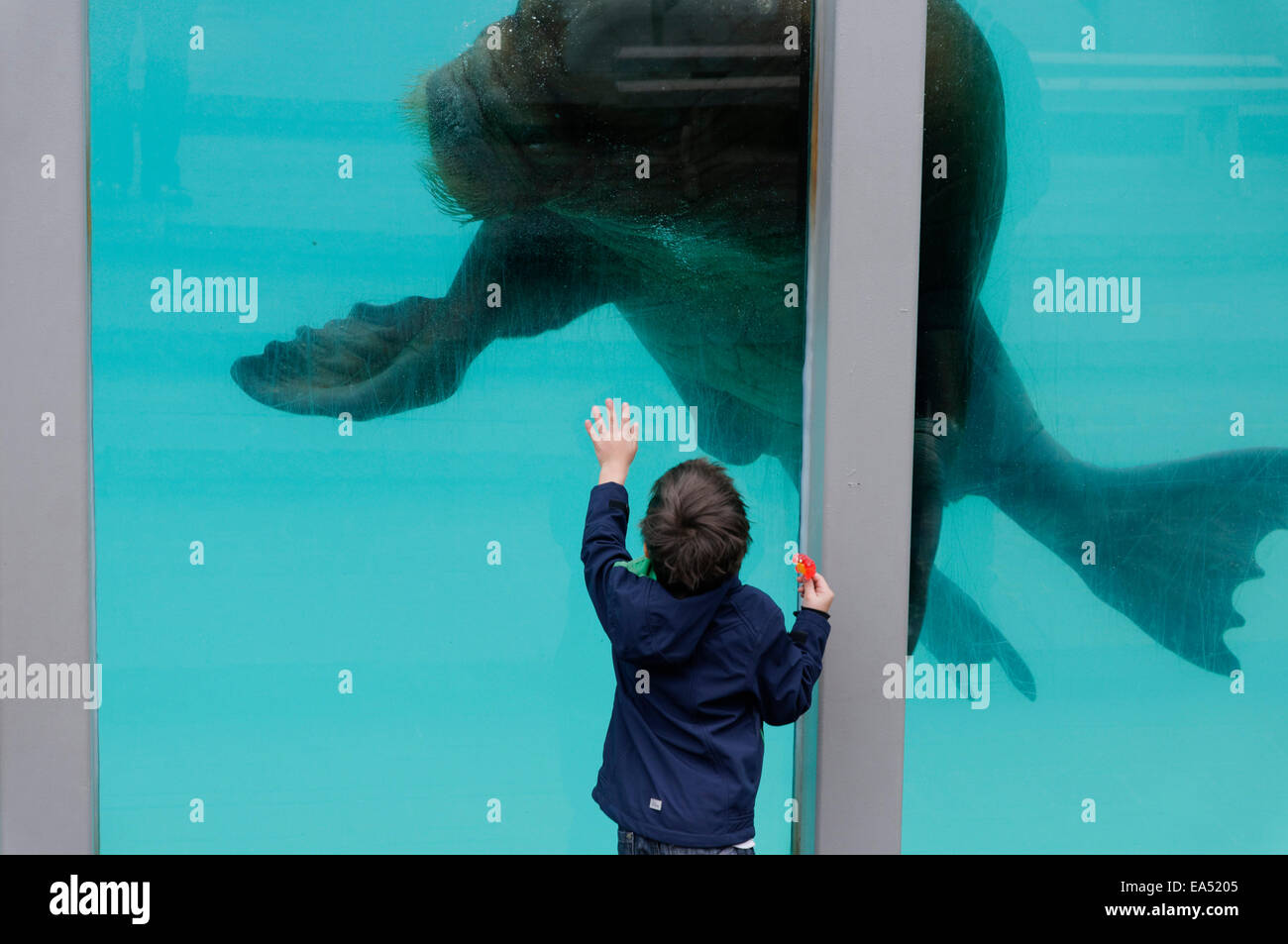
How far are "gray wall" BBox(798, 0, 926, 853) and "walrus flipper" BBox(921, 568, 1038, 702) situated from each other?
9.2 inches

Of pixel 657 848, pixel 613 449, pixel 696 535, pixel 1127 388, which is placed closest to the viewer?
pixel 696 535

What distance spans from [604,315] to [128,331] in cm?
139

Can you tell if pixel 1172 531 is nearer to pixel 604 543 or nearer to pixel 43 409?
pixel 604 543

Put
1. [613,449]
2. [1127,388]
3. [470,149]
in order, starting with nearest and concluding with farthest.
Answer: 1. [613,449]
2. [470,149]
3. [1127,388]

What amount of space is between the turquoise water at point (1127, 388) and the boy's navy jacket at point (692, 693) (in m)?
1.15

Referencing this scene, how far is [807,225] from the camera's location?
3.24m

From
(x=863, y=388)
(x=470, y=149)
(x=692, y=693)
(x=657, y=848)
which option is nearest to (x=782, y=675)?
(x=692, y=693)

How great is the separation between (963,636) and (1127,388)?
3.02 feet

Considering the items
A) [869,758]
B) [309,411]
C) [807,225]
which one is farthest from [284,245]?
[869,758]

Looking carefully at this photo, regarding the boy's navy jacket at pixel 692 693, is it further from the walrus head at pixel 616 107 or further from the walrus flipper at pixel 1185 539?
the walrus flipper at pixel 1185 539

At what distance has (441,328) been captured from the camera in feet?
10.7

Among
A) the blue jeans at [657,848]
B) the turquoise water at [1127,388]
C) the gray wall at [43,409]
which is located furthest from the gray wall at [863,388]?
the gray wall at [43,409]

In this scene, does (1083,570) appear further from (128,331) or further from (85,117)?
(85,117)
